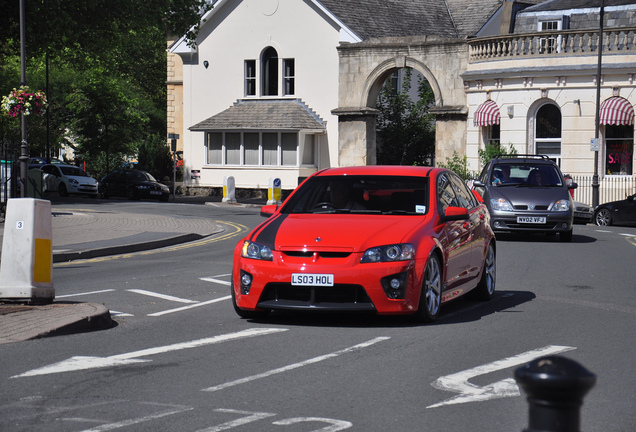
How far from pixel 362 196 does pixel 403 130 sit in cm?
3770

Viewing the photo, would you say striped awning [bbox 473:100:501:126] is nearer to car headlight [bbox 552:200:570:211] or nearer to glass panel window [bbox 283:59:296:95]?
glass panel window [bbox 283:59:296:95]

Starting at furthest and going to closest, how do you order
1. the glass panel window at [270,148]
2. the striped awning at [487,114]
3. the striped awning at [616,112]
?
1. the glass panel window at [270,148]
2. the striped awning at [487,114]
3. the striped awning at [616,112]

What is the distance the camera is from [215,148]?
48.8 metres

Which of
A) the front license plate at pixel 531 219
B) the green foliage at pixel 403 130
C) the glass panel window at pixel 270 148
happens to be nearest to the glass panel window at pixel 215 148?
the glass panel window at pixel 270 148

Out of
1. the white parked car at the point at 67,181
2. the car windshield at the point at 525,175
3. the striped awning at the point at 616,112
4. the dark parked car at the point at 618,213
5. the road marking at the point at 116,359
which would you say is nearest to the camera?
the road marking at the point at 116,359

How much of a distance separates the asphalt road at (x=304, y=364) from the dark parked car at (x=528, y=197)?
24.4 feet

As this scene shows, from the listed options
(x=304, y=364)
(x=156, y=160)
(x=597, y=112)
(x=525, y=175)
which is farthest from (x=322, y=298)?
(x=156, y=160)

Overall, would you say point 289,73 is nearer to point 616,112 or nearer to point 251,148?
point 251,148

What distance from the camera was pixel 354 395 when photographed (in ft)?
20.0

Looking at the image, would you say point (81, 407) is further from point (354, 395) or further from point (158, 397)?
point (354, 395)

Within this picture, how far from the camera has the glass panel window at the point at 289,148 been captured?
46.2 metres

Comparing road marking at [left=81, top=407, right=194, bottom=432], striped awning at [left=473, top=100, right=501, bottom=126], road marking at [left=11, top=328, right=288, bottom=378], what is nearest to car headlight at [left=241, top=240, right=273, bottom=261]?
road marking at [left=11, top=328, right=288, bottom=378]

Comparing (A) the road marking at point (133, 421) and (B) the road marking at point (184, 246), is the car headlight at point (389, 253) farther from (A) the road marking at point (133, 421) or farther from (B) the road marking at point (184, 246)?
(B) the road marking at point (184, 246)

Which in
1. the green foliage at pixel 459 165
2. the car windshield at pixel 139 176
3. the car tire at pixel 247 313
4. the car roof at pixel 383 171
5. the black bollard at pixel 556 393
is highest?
the green foliage at pixel 459 165
